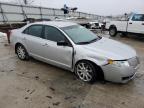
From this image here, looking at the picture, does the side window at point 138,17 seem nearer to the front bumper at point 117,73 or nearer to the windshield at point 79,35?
the windshield at point 79,35

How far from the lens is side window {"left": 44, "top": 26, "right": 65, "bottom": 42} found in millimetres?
5873

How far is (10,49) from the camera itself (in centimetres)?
942

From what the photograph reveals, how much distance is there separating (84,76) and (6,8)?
59.4 feet

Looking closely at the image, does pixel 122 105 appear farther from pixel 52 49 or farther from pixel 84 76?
pixel 52 49

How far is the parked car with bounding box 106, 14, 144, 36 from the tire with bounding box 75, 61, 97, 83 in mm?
8832

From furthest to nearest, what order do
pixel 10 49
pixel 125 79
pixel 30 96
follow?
pixel 10 49 → pixel 125 79 → pixel 30 96

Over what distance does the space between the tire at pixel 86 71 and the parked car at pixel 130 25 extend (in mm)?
8832

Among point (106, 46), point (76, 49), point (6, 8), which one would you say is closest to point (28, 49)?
point (76, 49)

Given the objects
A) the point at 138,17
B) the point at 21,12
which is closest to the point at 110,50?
the point at 138,17

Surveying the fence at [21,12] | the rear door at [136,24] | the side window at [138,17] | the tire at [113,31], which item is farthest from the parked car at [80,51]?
the fence at [21,12]

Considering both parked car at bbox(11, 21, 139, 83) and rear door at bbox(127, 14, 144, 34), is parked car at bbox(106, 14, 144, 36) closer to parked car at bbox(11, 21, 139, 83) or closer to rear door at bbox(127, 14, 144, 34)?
rear door at bbox(127, 14, 144, 34)

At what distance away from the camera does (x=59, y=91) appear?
4.90 meters

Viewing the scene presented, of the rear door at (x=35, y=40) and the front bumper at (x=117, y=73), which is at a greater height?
the rear door at (x=35, y=40)

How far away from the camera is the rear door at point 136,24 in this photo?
12969 mm
